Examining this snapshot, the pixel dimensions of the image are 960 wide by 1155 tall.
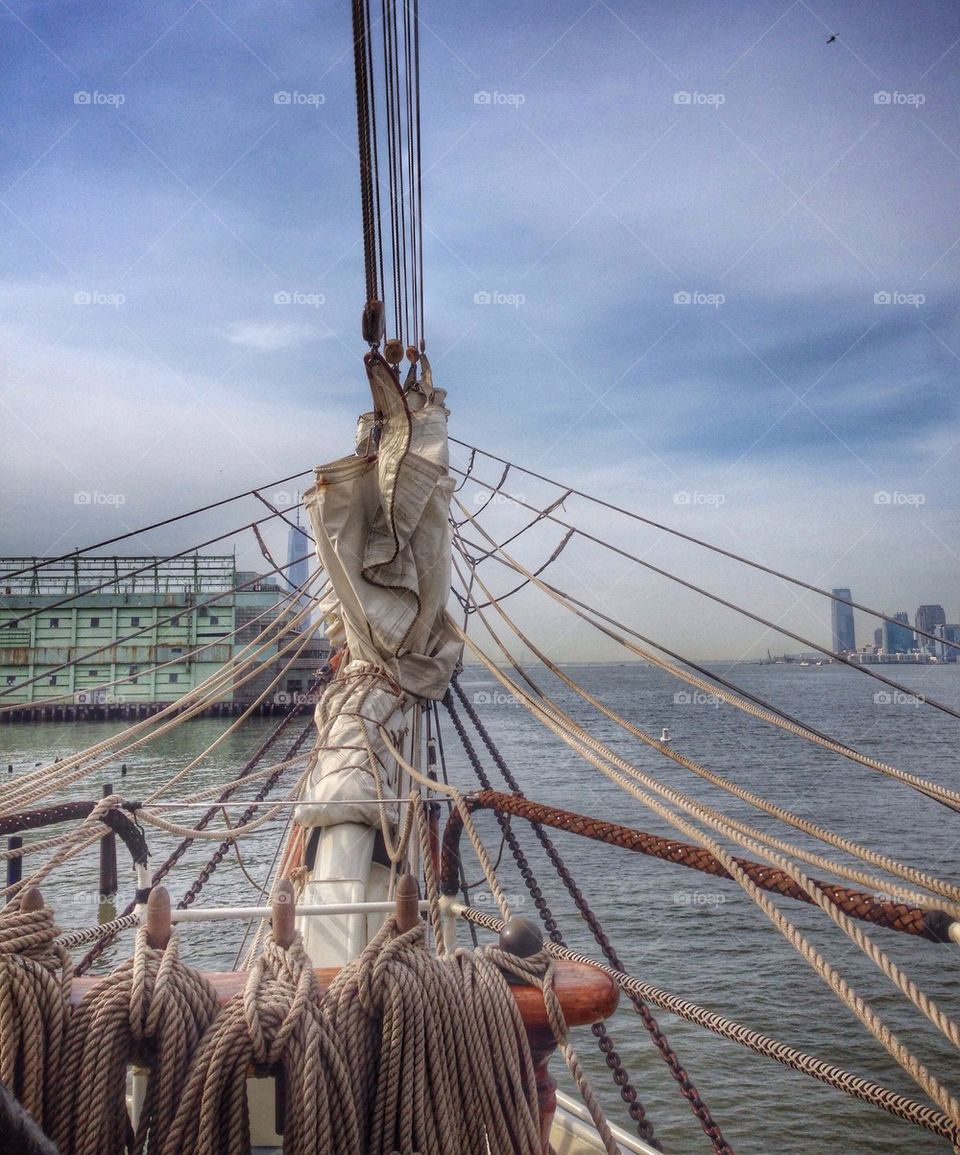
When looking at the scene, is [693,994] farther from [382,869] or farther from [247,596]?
[247,596]

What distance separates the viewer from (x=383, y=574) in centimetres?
589

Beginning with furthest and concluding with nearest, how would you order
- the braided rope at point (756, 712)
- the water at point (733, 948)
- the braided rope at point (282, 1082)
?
the water at point (733, 948) < the braided rope at point (756, 712) < the braided rope at point (282, 1082)

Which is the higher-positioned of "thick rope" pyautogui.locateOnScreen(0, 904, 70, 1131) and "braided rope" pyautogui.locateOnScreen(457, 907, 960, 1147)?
"thick rope" pyautogui.locateOnScreen(0, 904, 70, 1131)

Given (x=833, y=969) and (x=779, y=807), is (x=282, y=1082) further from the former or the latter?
(x=779, y=807)

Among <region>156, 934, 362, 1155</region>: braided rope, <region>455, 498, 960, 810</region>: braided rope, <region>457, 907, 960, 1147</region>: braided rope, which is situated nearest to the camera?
<region>156, 934, 362, 1155</region>: braided rope

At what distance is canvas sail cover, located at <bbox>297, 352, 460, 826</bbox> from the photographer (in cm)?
532

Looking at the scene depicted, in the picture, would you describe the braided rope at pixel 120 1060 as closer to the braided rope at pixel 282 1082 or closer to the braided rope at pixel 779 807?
the braided rope at pixel 282 1082

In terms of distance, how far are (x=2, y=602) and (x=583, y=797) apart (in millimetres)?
37496

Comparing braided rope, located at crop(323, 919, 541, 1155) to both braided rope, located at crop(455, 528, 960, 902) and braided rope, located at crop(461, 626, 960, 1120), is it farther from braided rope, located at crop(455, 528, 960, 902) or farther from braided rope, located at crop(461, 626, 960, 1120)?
braided rope, located at crop(455, 528, 960, 902)

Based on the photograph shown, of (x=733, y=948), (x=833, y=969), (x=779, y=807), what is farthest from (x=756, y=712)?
(x=733, y=948)

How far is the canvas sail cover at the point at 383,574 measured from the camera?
5324mm

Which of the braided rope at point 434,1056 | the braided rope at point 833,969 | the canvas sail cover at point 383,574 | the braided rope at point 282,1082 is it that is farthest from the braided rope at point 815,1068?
the canvas sail cover at point 383,574

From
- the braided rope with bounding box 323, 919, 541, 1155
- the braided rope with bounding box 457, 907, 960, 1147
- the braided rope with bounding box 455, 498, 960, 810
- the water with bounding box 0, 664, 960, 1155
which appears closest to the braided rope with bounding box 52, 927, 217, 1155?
the braided rope with bounding box 323, 919, 541, 1155

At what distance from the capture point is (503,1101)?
5.63 feet
